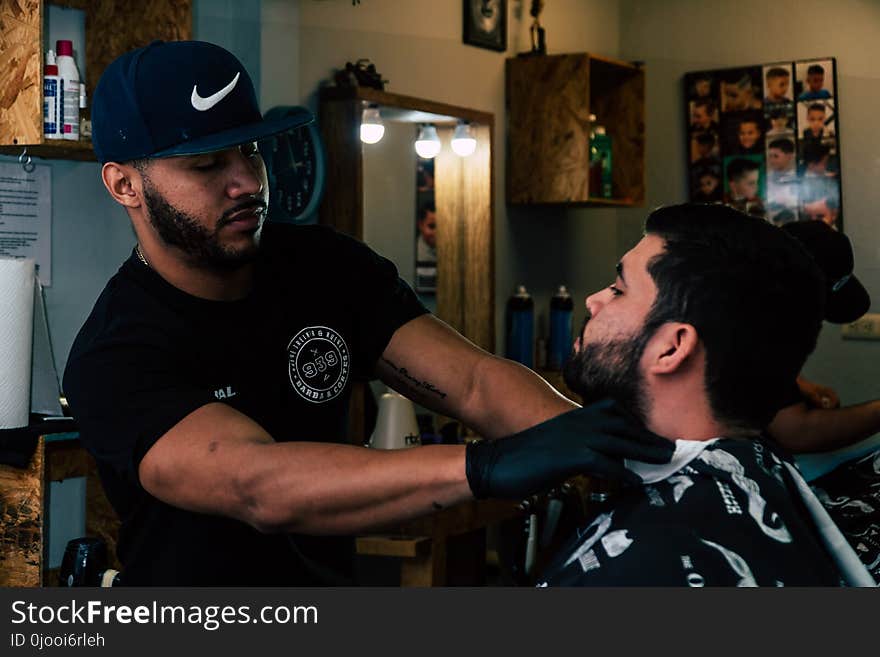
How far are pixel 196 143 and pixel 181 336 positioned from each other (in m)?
0.31

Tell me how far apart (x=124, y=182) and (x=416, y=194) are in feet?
8.82

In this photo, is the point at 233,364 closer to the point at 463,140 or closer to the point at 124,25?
the point at 124,25

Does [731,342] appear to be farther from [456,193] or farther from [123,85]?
[456,193]

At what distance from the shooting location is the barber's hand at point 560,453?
149 cm

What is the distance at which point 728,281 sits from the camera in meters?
1.69

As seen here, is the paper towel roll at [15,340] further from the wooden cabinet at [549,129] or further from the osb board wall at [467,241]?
the wooden cabinet at [549,129]

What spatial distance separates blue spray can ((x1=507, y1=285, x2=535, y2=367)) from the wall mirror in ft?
0.77

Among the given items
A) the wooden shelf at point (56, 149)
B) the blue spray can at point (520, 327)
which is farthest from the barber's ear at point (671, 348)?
the blue spray can at point (520, 327)

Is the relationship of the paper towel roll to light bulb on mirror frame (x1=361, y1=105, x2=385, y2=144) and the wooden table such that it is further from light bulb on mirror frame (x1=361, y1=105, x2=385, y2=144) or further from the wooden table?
light bulb on mirror frame (x1=361, y1=105, x2=385, y2=144)

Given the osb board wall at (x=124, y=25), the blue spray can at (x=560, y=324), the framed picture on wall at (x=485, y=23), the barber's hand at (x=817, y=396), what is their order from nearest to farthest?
the osb board wall at (x=124, y=25) → the barber's hand at (x=817, y=396) → the framed picture on wall at (x=485, y=23) → the blue spray can at (x=560, y=324)

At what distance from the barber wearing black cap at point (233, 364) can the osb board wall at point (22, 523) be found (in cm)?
113

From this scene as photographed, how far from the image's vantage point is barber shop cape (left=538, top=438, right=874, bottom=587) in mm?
1546

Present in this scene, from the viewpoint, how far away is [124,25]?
3.81m
